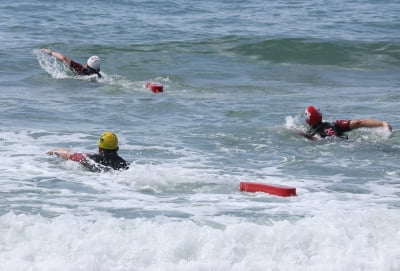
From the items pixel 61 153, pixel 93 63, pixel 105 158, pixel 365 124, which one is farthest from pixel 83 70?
pixel 105 158

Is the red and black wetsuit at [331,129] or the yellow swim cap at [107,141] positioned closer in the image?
the yellow swim cap at [107,141]

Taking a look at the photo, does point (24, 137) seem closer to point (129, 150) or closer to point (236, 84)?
point (129, 150)

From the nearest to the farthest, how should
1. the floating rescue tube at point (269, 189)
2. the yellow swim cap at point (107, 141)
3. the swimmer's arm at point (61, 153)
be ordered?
the floating rescue tube at point (269, 189), the yellow swim cap at point (107, 141), the swimmer's arm at point (61, 153)

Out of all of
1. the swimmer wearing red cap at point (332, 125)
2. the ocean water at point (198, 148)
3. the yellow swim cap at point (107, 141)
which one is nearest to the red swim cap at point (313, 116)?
the swimmer wearing red cap at point (332, 125)

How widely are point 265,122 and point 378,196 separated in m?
5.75

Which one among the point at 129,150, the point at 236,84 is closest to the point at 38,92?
the point at 236,84

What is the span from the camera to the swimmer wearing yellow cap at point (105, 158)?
519 inches

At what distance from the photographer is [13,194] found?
1196 cm

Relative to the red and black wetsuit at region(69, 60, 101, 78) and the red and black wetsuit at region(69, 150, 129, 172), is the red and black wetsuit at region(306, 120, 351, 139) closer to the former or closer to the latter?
the red and black wetsuit at region(69, 150, 129, 172)

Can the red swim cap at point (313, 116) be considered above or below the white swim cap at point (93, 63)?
above

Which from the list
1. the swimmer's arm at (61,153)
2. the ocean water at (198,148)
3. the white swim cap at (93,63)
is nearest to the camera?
the ocean water at (198,148)

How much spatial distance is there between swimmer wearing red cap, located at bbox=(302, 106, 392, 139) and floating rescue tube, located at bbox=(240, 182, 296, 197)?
400 cm

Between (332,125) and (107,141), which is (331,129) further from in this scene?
(107,141)

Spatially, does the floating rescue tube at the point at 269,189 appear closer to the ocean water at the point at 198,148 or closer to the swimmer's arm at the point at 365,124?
the ocean water at the point at 198,148
